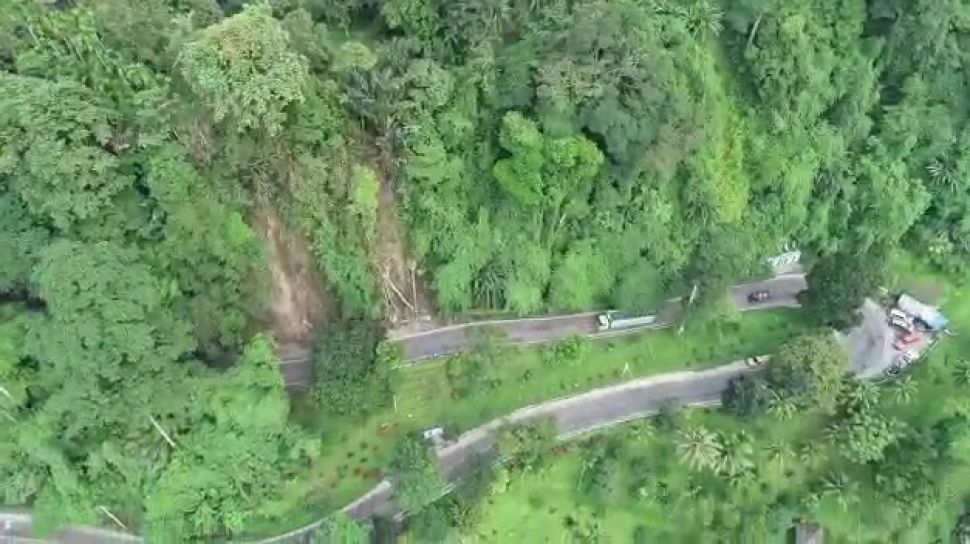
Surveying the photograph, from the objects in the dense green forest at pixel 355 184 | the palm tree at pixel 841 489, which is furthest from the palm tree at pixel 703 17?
the palm tree at pixel 841 489

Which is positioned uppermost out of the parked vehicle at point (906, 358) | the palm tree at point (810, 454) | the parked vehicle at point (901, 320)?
the parked vehicle at point (901, 320)

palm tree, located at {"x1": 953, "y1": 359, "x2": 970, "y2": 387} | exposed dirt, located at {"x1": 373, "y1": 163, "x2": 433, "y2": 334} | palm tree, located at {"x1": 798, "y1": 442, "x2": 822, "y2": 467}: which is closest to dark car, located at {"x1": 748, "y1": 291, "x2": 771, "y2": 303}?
palm tree, located at {"x1": 798, "y1": 442, "x2": 822, "y2": 467}

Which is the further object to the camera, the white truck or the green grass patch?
the white truck

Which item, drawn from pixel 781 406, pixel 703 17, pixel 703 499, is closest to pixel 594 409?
pixel 703 499

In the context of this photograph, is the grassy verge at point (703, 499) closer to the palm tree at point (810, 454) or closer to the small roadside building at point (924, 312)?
the palm tree at point (810, 454)

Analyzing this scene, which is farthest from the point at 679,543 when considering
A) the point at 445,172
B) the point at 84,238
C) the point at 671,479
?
the point at 84,238

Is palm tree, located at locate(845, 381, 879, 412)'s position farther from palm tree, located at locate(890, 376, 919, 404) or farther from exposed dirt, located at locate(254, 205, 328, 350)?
exposed dirt, located at locate(254, 205, 328, 350)
